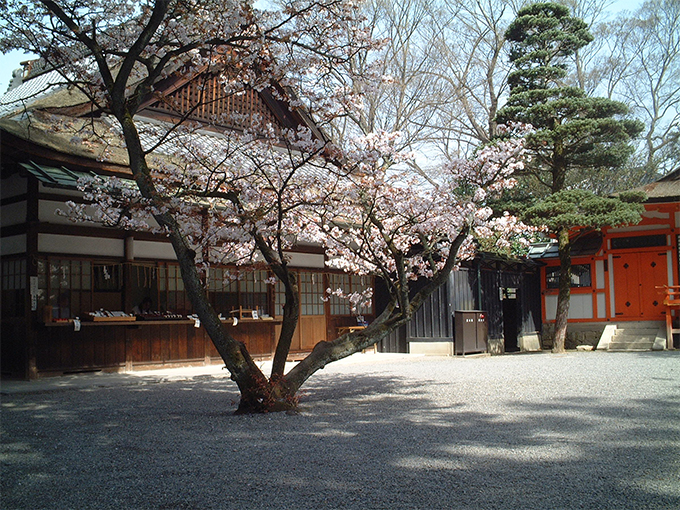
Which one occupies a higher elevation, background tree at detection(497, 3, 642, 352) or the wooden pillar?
background tree at detection(497, 3, 642, 352)

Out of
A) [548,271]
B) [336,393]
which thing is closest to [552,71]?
[548,271]


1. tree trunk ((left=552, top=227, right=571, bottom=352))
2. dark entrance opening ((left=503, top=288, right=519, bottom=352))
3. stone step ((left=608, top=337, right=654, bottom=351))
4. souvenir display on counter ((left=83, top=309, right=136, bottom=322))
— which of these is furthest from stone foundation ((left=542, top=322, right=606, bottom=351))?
souvenir display on counter ((left=83, top=309, right=136, bottom=322))

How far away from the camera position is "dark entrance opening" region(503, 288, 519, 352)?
59.8 feet

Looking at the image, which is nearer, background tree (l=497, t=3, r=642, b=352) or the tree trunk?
background tree (l=497, t=3, r=642, b=352)

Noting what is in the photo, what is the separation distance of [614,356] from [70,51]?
11791 millimetres

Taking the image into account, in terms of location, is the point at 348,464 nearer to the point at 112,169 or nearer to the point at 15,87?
the point at 112,169

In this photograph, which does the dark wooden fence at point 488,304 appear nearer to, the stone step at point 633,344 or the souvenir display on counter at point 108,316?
the stone step at point 633,344

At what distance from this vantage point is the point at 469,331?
1516cm

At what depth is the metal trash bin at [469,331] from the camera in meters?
14.9

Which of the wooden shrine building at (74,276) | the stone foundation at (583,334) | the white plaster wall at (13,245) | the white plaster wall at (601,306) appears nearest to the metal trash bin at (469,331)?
the stone foundation at (583,334)

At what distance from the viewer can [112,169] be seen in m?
9.52

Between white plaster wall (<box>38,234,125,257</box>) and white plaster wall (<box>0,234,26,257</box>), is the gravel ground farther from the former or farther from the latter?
white plaster wall (<box>0,234,26,257</box>)

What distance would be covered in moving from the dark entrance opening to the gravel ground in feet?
32.5

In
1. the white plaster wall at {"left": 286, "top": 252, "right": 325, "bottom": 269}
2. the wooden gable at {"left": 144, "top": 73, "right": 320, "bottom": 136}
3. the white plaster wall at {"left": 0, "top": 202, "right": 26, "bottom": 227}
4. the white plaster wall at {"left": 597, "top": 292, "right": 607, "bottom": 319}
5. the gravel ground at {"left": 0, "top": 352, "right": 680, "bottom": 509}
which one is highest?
the wooden gable at {"left": 144, "top": 73, "right": 320, "bottom": 136}
